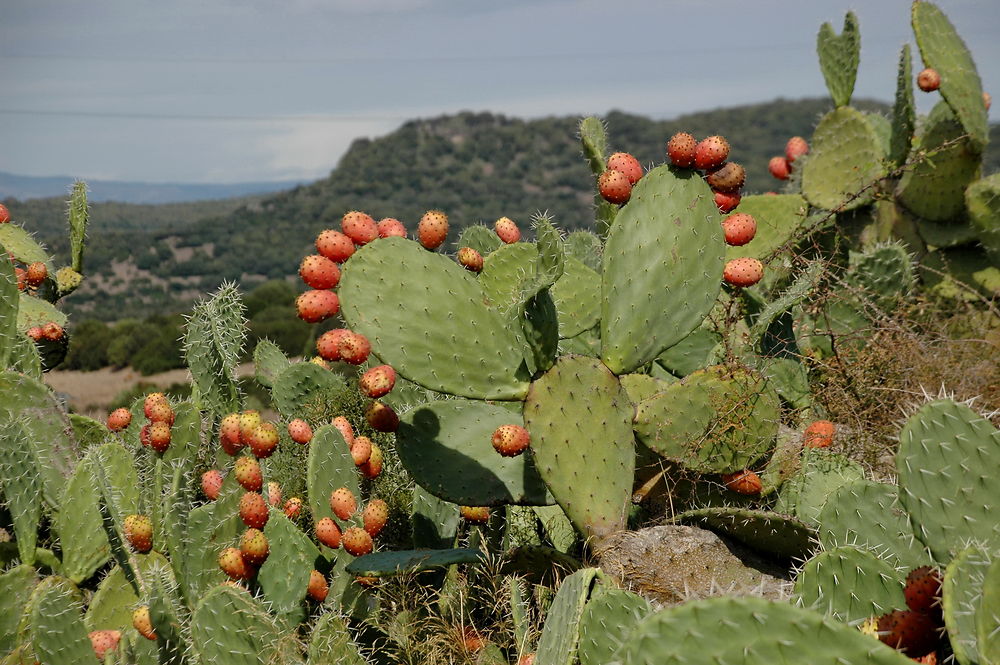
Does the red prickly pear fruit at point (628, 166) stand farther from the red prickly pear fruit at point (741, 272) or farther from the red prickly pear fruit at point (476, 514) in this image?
the red prickly pear fruit at point (476, 514)

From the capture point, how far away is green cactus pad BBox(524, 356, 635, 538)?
2311 mm

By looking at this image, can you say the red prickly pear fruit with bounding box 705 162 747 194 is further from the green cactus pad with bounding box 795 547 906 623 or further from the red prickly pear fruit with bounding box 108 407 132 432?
the red prickly pear fruit with bounding box 108 407 132 432

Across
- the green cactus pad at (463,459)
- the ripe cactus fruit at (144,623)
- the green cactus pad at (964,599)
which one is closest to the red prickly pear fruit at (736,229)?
the green cactus pad at (463,459)

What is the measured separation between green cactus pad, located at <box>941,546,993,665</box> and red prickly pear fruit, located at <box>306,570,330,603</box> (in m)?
1.63

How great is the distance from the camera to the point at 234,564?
2367 millimetres

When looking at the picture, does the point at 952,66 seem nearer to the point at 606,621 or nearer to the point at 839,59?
the point at 839,59

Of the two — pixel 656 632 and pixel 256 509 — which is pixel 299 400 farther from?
pixel 656 632

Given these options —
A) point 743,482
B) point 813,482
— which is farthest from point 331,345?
point 813,482

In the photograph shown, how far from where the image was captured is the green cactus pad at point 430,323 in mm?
2293

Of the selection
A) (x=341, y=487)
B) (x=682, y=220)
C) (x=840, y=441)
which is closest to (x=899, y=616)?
(x=682, y=220)

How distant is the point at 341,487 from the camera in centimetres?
245

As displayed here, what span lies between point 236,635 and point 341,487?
1.52 ft

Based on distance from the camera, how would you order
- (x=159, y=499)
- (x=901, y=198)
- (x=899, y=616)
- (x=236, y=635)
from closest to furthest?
1. (x=899, y=616)
2. (x=236, y=635)
3. (x=159, y=499)
4. (x=901, y=198)

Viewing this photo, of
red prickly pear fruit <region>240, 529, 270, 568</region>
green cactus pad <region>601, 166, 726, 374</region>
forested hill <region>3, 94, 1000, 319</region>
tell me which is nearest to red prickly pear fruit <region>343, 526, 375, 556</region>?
red prickly pear fruit <region>240, 529, 270, 568</region>
